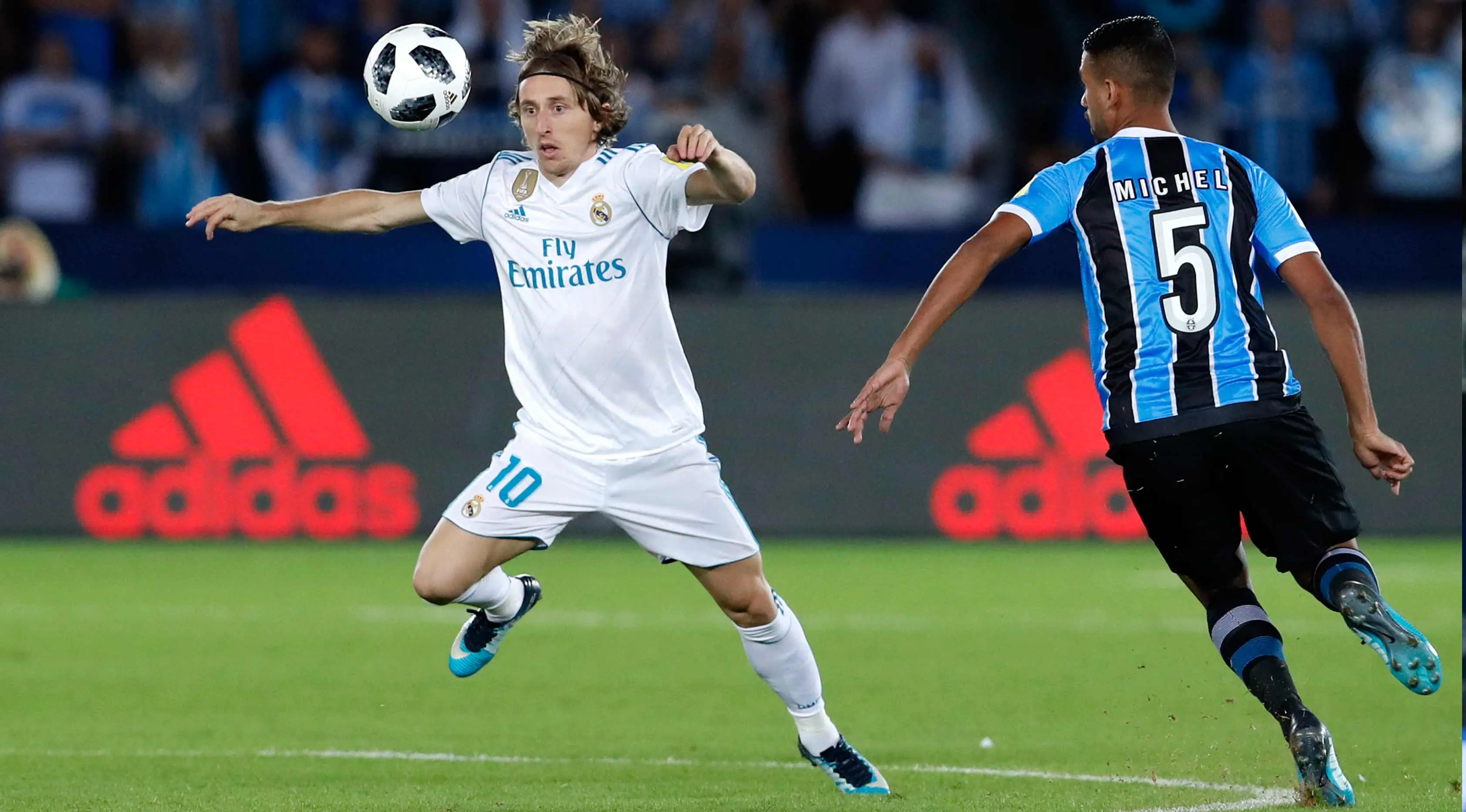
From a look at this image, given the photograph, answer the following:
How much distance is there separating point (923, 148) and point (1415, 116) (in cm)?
377

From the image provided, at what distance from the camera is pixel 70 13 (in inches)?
610

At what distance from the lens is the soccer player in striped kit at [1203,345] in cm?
530

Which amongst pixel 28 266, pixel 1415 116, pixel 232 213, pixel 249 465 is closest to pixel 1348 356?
pixel 232 213

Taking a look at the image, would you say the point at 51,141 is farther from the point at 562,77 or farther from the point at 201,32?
the point at 562,77

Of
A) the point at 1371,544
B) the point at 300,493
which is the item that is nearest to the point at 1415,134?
the point at 1371,544

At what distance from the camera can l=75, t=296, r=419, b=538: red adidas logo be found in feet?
41.8

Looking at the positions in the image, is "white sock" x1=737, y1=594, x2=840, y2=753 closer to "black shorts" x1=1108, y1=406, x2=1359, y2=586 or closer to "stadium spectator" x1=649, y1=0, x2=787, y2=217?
"black shorts" x1=1108, y1=406, x2=1359, y2=586

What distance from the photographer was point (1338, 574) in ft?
17.4

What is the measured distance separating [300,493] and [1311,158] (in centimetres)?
780

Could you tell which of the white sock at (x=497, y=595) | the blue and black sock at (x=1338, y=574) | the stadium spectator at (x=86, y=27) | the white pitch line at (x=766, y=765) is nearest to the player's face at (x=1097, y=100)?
the blue and black sock at (x=1338, y=574)

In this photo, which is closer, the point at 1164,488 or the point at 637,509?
the point at 1164,488

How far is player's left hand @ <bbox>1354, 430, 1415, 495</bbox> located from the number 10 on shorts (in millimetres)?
2241

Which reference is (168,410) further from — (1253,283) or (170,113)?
(1253,283)

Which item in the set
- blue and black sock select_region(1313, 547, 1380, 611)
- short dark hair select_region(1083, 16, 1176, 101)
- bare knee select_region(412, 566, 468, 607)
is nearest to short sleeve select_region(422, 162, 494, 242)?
bare knee select_region(412, 566, 468, 607)
